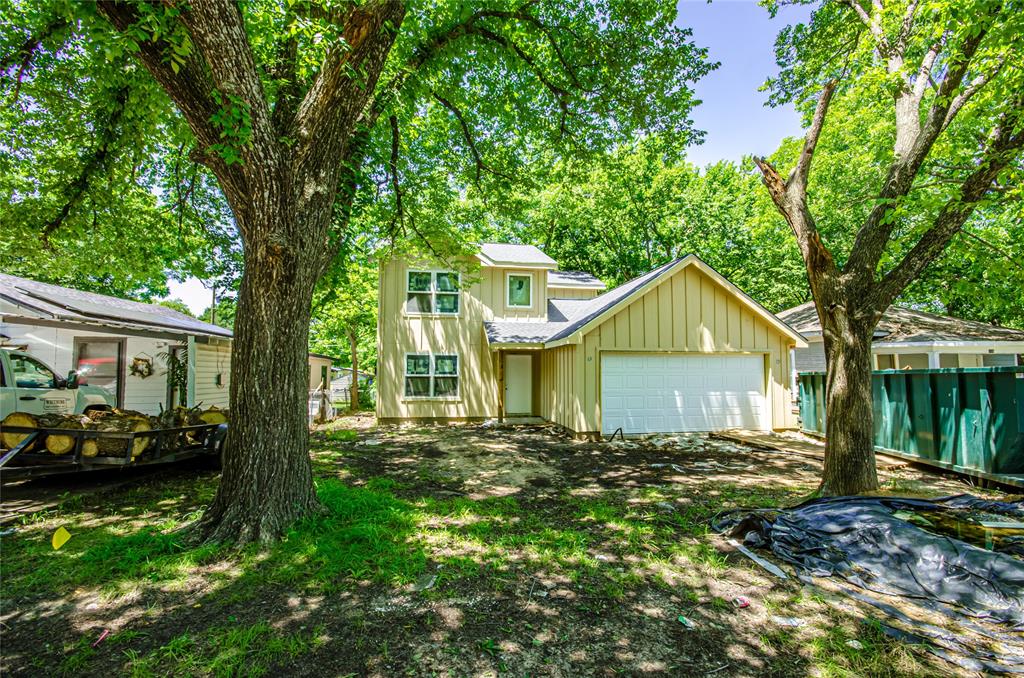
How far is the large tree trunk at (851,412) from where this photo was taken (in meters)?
5.30

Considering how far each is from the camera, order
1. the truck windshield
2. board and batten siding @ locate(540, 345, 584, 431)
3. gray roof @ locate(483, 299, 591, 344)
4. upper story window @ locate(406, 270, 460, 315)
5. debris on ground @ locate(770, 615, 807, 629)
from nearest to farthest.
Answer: debris on ground @ locate(770, 615, 807, 629) < the truck windshield < board and batten siding @ locate(540, 345, 584, 431) < gray roof @ locate(483, 299, 591, 344) < upper story window @ locate(406, 270, 460, 315)

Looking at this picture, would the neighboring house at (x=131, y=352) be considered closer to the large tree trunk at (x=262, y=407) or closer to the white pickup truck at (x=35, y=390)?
the white pickup truck at (x=35, y=390)

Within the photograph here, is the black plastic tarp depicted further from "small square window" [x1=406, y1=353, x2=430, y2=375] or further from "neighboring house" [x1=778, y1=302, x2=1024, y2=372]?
"small square window" [x1=406, y1=353, x2=430, y2=375]

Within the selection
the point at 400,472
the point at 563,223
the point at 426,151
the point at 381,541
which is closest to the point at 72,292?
the point at 426,151

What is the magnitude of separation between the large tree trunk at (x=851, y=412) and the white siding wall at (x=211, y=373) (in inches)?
527

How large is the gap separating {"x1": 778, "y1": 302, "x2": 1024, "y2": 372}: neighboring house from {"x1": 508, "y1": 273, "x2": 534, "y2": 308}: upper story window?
8.34 m

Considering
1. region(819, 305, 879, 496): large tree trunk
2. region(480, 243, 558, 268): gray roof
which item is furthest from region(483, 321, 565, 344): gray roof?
region(819, 305, 879, 496): large tree trunk

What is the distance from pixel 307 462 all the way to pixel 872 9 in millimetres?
8969

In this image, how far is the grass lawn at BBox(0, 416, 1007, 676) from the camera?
2559 mm

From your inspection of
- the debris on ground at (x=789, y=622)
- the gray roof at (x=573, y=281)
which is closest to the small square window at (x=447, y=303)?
the gray roof at (x=573, y=281)

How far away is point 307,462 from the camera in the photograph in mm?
4641

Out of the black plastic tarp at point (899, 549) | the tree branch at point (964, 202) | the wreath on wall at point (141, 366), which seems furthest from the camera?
the wreath on wall at point (141, 366)

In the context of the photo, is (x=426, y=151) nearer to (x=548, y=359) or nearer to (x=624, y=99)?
(x=624, y=99)

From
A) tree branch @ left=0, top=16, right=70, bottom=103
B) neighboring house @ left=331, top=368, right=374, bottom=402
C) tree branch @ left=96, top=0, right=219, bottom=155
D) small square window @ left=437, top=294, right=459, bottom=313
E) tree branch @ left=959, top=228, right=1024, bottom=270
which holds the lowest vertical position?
neighboring house @ left=331, top=368, right=374, bottom=402
